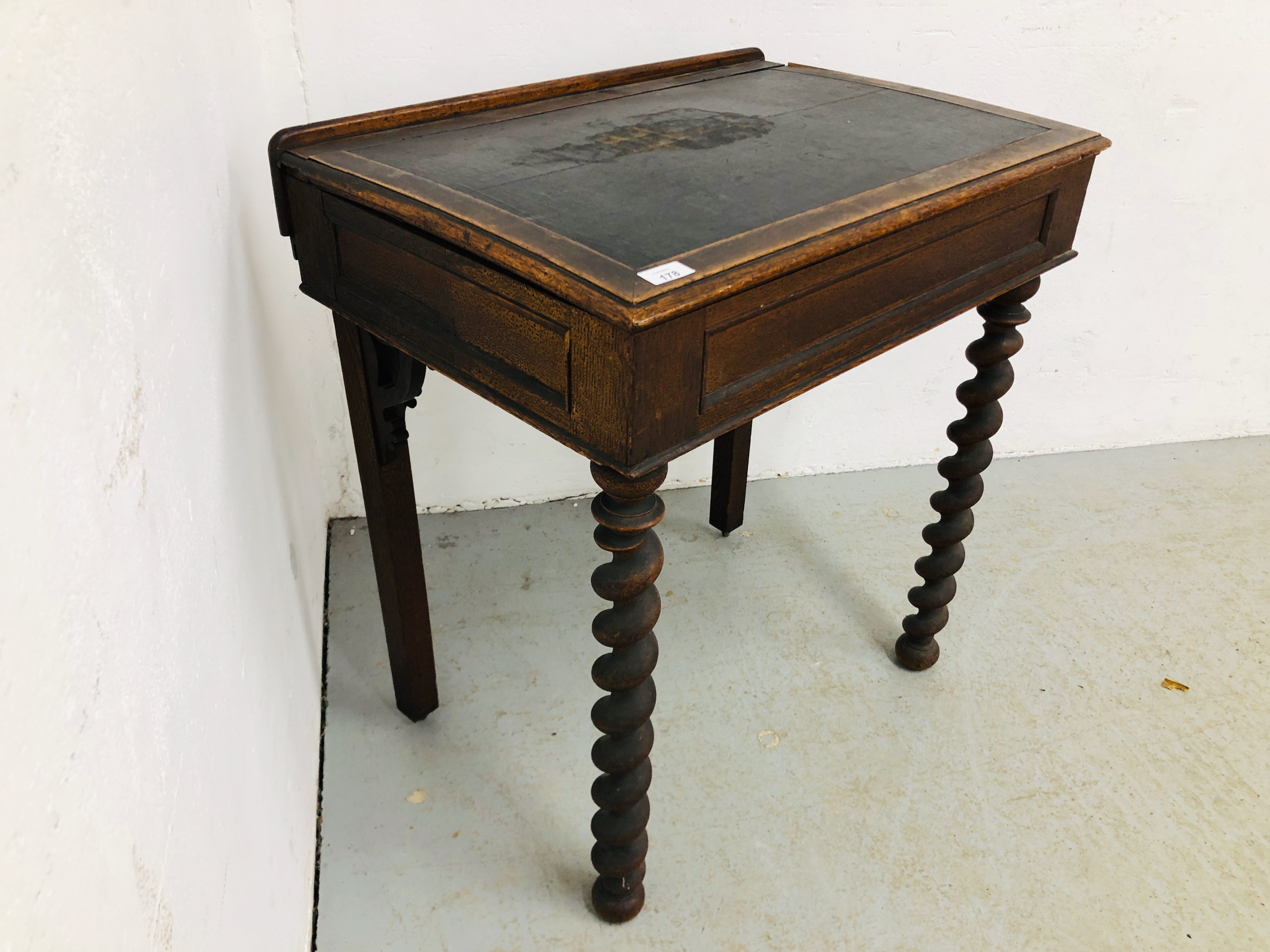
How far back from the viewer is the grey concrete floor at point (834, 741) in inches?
57.8

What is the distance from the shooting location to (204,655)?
925 millimetres

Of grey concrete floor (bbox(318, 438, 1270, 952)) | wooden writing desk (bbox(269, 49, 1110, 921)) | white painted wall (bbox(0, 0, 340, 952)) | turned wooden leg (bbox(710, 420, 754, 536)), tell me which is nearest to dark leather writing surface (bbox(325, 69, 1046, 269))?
wooden writing desk (bbox(269, 49, 1110, 921))

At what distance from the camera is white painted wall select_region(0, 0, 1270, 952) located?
0.60 metres

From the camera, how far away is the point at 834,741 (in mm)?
Answer: 1757

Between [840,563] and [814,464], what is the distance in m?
0.41

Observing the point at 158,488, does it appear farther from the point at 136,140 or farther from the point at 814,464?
the point at 814,464

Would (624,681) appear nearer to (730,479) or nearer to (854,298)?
(854,298)

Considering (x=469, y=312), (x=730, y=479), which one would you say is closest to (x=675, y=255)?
(x=469, y=312)

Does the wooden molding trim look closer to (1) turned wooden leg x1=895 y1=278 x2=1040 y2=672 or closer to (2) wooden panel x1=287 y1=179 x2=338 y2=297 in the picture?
(2) wooden panel x1=287 y1=179 x2=338 y2=297

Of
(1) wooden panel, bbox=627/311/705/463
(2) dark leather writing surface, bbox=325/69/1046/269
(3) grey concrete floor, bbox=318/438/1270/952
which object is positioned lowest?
(3) grey concrete floor, bbox=318/438/1270/952

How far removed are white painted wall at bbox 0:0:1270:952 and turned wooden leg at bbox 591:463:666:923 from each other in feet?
1.38

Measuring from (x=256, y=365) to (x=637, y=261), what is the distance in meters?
0.70

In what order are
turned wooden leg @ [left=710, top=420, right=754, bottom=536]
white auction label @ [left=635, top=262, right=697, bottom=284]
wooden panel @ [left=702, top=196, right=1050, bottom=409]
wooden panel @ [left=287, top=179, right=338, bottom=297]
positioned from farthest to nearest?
1. turned wooden leg @ [left=710, top=420, right=754, bottom=536]
2. wooden panel @ [left=287, top=179, right=338, bottom=297]
3. wooden panel @ [left=702, top=196, right=1050, bottom=409]
4. white auction label @ [left=635, top=262, right=697, bottom=284]

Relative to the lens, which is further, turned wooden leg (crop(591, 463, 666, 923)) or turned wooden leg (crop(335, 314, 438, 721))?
turned wooden leg (crop(335, 314, 438, 721))
